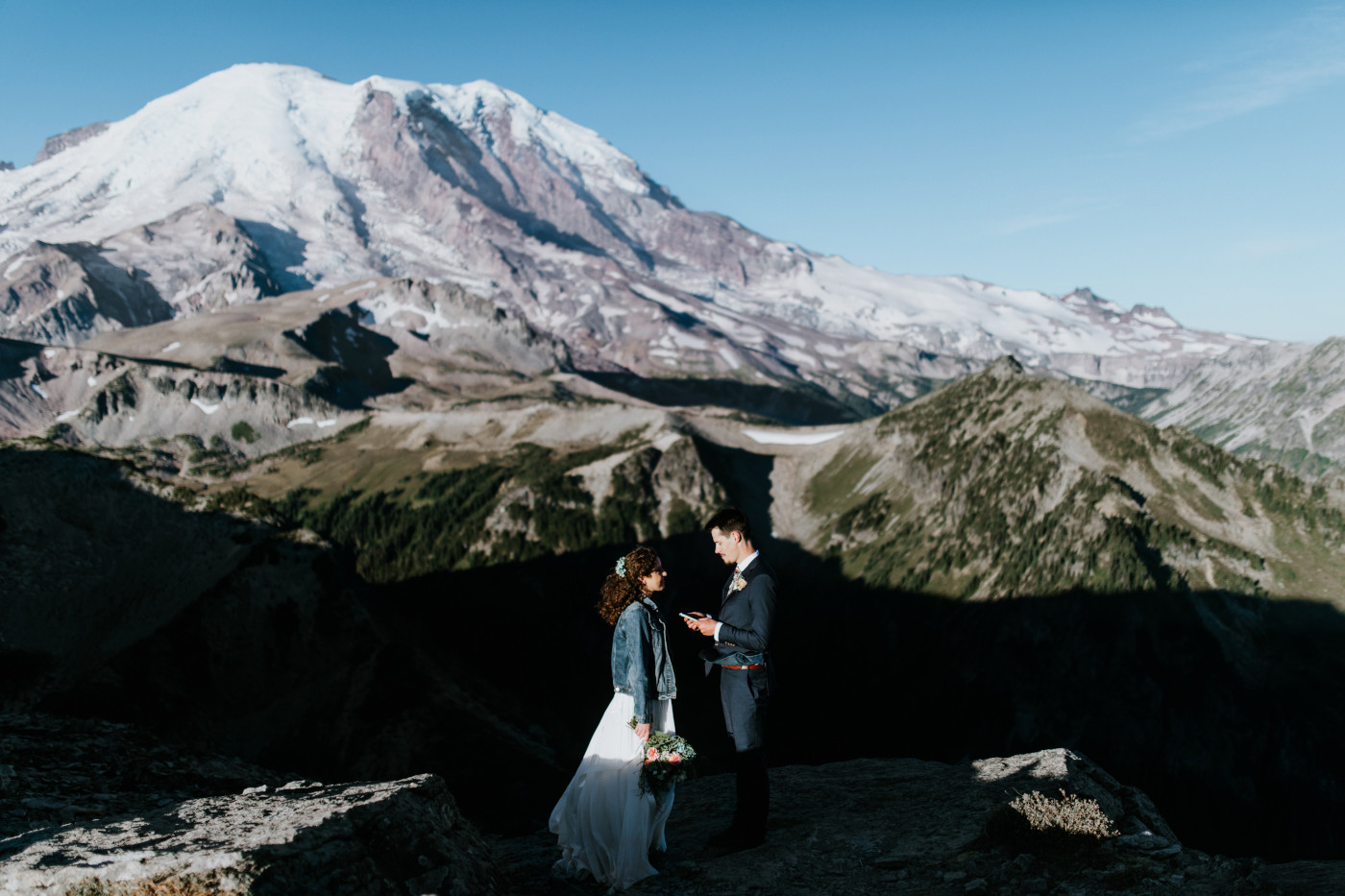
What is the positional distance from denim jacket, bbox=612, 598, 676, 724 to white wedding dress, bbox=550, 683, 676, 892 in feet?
1.11

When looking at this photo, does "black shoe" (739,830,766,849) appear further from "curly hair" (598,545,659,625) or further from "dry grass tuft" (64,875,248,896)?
"dry grass tuft" (64,875,248,896)

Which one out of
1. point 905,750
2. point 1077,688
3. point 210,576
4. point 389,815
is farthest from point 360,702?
point 1077,688

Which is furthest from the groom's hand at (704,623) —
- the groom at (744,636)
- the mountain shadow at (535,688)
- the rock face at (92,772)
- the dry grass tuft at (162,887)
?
the mountain shadow at (535,688)

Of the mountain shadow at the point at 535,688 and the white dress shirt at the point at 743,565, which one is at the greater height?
the white dress shirt at the point at 743,565

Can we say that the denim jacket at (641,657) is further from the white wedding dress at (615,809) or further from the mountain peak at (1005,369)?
the mountain peak at (1005,369)

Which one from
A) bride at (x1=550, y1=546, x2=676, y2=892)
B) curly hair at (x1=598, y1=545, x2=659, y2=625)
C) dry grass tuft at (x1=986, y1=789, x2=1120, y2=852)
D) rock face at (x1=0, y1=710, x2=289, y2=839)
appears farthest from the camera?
rock face at (x1=0, y1=710, x2=289, y2=839)

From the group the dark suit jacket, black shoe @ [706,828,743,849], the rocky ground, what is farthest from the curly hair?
black shoe @ [706,828,743,849]

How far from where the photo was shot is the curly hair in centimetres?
1324

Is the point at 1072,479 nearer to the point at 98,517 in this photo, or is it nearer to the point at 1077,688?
the point at 1077,688

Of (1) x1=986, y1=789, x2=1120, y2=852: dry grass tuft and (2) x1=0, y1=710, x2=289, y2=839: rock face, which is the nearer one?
(1) x1=986, y1=789, x2=1120, y2=852: dry grass tuft

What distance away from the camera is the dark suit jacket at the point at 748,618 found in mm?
13008

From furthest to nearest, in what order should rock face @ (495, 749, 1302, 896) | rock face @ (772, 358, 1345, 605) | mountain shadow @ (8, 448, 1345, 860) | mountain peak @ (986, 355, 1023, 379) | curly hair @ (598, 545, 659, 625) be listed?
mountain peak @ (986, 355, 1023, 379)
rock face @ (772, 358, 1345, 605)
mountain shadow @ (8, 448, 1345, 860)
curly hair @ (598, 545, 659, 625)
rock face @ (495, 749, 1302, 896)

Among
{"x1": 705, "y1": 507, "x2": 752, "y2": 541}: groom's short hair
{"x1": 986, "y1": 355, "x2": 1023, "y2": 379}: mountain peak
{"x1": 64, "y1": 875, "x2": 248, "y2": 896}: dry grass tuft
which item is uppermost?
{"x1": 986, "y1": 355, "x2": 1023, "y2": 379}: mountain peak

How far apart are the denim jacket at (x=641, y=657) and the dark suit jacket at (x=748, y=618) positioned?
0.87 m
